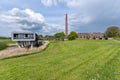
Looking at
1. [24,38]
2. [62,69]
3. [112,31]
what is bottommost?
[62,69]

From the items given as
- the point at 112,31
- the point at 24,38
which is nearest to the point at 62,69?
the point at 24,38

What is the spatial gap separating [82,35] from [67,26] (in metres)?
45.8

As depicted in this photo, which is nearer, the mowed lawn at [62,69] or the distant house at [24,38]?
the mowed lawn at [62,69]

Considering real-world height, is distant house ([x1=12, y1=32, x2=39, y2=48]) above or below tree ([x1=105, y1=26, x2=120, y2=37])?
below

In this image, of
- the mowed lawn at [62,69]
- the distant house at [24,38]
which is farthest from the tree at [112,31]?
the mowed lawn at [62,69]

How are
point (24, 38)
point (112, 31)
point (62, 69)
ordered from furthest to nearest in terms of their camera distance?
point (112, 31), point (24, 38), point (62, 69)

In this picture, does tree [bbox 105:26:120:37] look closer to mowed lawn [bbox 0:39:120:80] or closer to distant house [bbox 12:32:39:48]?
distant house [bbox 12:32:39:48]

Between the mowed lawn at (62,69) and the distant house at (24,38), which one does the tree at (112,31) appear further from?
the mowed lawn at (62,69)

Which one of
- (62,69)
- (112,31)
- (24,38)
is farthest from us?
(112,31)

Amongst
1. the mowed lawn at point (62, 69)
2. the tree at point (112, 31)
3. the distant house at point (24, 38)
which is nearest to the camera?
the mowed lawn at point (62, 69)

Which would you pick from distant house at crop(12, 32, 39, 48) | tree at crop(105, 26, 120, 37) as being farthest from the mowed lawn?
tree at crop(105, 26, 120, 37)

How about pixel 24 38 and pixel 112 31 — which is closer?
pixel 24 38

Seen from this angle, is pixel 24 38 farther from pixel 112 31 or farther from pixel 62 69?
pixel 112 31

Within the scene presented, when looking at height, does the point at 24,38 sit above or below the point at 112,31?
below
